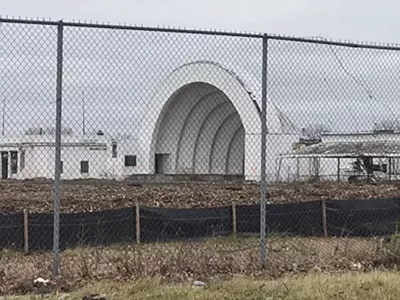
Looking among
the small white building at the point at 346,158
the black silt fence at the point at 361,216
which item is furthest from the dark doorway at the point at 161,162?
the black silt fence at the point at 361,216

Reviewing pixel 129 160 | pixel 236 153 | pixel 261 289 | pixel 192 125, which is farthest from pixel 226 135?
pixel 261 289

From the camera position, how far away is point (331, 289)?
24.4 feet

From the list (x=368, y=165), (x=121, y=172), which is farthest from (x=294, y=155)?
(x=121, y=172)

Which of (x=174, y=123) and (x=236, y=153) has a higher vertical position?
(x=174, y=123)

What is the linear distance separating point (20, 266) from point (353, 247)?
4.84m

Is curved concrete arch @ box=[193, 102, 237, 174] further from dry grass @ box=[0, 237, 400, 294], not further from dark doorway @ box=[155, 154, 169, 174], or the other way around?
dry grass @ box=[0, 237, 400, 294]

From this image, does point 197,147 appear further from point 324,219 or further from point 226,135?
point 324,219

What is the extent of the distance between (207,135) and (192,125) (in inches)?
79.3

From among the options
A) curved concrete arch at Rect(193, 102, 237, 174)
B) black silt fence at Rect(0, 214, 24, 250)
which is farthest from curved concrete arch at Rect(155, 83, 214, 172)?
black silt fence at Rect(0, 214, 24, 250)

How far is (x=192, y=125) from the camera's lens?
2209 cm

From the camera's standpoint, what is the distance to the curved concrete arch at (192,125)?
20.5m

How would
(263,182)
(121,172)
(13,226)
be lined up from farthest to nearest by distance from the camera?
(121,172) → (13,226) → (263,182)

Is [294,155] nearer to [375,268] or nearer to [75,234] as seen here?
[75,234]

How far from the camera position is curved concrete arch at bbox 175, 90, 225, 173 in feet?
67.2
